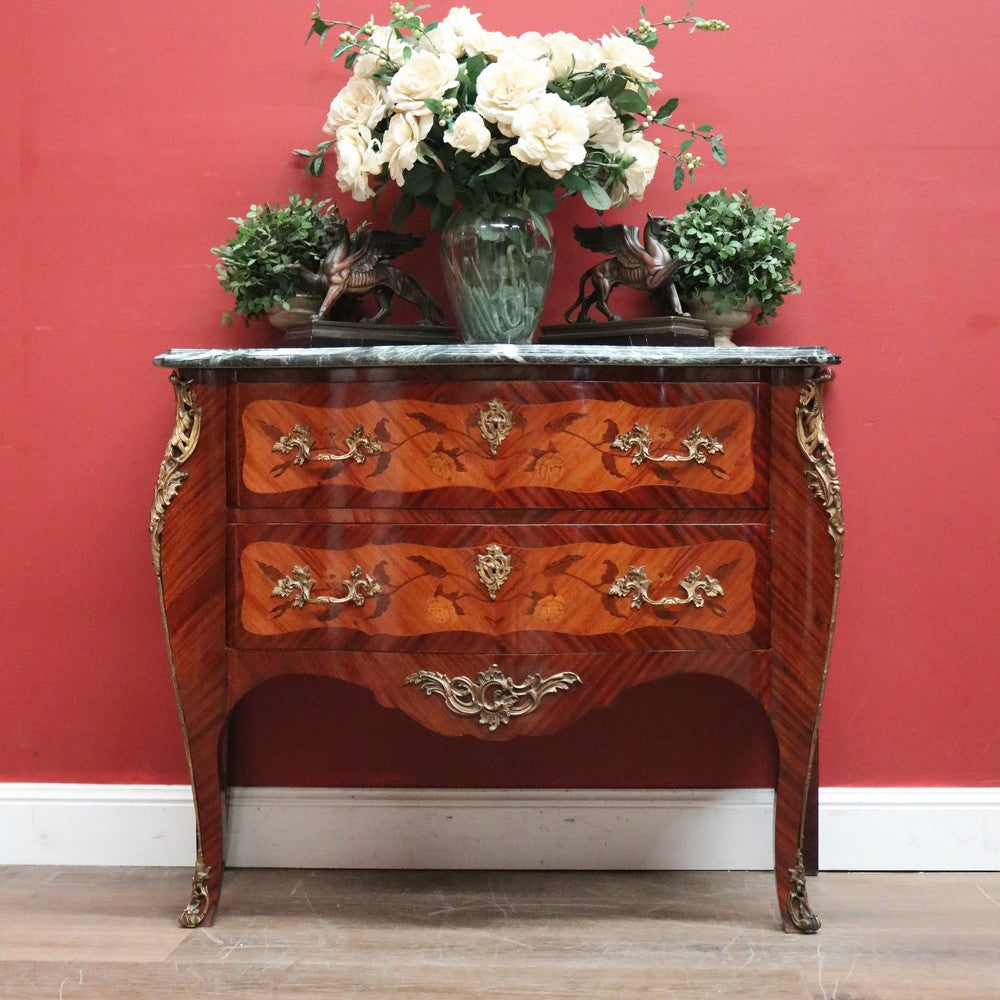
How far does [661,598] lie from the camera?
1.52 meters

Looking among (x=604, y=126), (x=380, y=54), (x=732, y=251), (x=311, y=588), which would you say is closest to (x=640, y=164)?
(x=604, y=126)

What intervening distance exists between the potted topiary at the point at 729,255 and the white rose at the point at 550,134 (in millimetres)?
278

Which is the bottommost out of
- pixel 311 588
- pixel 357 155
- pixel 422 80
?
pixel 311 588

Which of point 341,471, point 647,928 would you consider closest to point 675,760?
point 647,928

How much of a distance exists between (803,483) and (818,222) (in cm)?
63

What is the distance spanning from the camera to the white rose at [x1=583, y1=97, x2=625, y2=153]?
1639 millimetres

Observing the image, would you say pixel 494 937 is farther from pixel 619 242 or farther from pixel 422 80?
pixel 422 80

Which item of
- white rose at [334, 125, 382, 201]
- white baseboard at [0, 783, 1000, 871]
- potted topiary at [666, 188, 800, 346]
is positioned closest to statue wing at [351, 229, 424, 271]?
white rose at [334, 125, 382, 201]

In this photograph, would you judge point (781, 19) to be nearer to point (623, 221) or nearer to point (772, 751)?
point (623, 221)

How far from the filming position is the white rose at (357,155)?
5.45 ft

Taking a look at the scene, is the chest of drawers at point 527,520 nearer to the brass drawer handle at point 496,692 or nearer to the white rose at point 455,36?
the brass drawer handle at point 496,692

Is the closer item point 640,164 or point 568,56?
point 568,56

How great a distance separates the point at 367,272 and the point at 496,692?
0.76 meters

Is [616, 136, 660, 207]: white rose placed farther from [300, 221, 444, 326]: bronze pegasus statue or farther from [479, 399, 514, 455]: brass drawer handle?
[479, 399, 514, 455]: brass drawer handle
